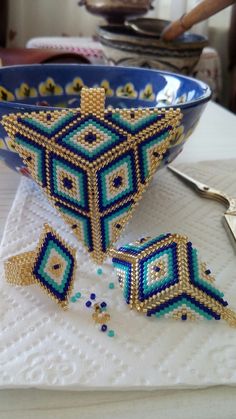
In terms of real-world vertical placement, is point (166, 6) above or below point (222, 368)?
above

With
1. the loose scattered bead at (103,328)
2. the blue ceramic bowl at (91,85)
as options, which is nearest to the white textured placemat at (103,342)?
the loose scattered bead at (103,328)

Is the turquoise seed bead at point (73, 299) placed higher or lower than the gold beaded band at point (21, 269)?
lower

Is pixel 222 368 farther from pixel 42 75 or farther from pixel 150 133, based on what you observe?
pixel 42 75

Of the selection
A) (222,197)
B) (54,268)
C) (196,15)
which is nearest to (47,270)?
(54,268)

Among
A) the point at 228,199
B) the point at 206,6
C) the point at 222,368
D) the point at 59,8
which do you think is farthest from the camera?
the point at 59,8

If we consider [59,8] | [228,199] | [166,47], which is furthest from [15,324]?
[59,8]

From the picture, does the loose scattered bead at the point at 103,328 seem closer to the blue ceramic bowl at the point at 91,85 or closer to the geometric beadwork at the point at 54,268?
the geometric beadwork at the point at 54,268

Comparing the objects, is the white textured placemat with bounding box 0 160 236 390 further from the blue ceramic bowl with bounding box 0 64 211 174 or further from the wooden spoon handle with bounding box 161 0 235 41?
the wooden spoon handle with bounding box 161 0 235 41
